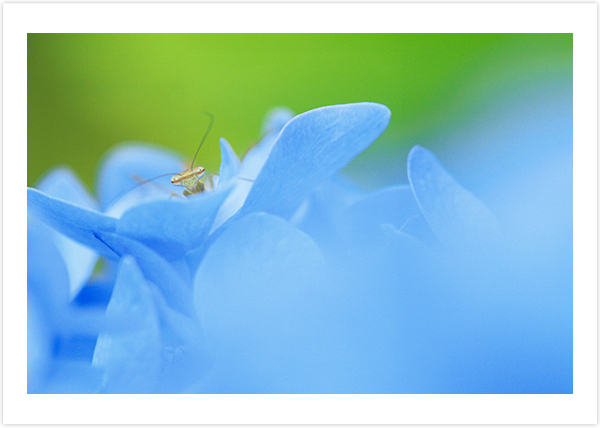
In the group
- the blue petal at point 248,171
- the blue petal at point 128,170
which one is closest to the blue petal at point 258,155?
the blue petal at point 248,171

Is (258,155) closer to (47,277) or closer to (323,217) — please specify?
(323,217)

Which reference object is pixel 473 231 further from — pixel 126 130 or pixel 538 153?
pixel 126 130

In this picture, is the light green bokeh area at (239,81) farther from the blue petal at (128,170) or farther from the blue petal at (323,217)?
the blue petal at (323,217)

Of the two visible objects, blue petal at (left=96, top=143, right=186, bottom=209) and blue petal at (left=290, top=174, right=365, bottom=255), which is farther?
blue petal at (left=96, top=143, right=186, bottom=209)

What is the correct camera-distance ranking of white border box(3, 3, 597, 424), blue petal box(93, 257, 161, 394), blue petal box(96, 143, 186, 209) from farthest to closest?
1. blue petal box(96, 143, 186, 209)
2. white border box(3, 3, 597, 424)
3. blue petal box(93, 257, 161, 394)

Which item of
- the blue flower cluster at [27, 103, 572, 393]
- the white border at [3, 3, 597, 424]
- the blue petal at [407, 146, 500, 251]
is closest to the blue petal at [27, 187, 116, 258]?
the blue flower cluster at [27, 103, 572, 393]

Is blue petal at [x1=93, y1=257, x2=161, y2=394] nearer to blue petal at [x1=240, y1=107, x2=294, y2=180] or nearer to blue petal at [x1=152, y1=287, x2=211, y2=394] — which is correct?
blue petal at [x1=152, y1=287, x2=211, y2=394]
